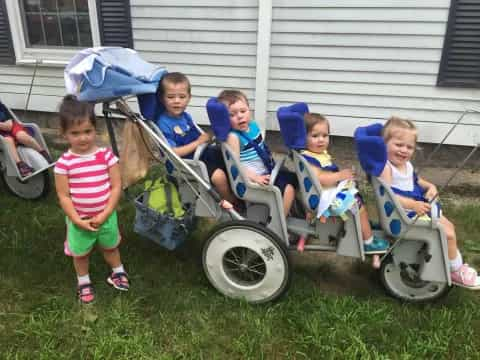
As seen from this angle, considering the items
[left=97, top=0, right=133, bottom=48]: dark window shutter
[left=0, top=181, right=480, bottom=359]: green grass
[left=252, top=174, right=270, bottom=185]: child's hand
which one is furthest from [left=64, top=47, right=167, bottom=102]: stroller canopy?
[left=97, top=0, right=133, bottom=48]: dark window shutter

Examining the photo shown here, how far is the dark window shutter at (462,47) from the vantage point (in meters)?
4.44

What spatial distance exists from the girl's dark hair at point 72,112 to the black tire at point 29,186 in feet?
6.20

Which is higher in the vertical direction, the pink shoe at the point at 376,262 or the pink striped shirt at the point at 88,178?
the pink striped shirt at the point at 88,178

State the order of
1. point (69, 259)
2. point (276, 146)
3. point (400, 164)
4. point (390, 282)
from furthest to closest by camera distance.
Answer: point (276, 146) < point (69, 259) < point (390, 282) < point (400, 164)

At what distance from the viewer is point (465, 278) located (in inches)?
104

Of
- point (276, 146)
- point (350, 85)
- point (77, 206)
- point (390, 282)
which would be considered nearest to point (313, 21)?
point (350, 85)

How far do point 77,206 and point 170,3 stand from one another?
337 cm

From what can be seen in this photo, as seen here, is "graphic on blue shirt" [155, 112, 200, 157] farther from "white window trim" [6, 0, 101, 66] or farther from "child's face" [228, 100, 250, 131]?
"white window trim" [6, 0, 101, 66]

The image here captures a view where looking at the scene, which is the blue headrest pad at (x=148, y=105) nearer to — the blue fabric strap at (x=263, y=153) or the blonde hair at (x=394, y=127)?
the blue fabric strap at (x=263, y=153)

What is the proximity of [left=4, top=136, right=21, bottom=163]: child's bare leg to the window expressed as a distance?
241 cm

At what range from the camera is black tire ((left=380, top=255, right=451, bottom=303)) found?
2.77m

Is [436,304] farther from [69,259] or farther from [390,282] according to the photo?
[69,259]

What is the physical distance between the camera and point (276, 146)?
18.2 ft

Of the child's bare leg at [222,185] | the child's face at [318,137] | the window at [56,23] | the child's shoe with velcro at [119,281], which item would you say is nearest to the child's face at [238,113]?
the child's bare leg at [222,185]
